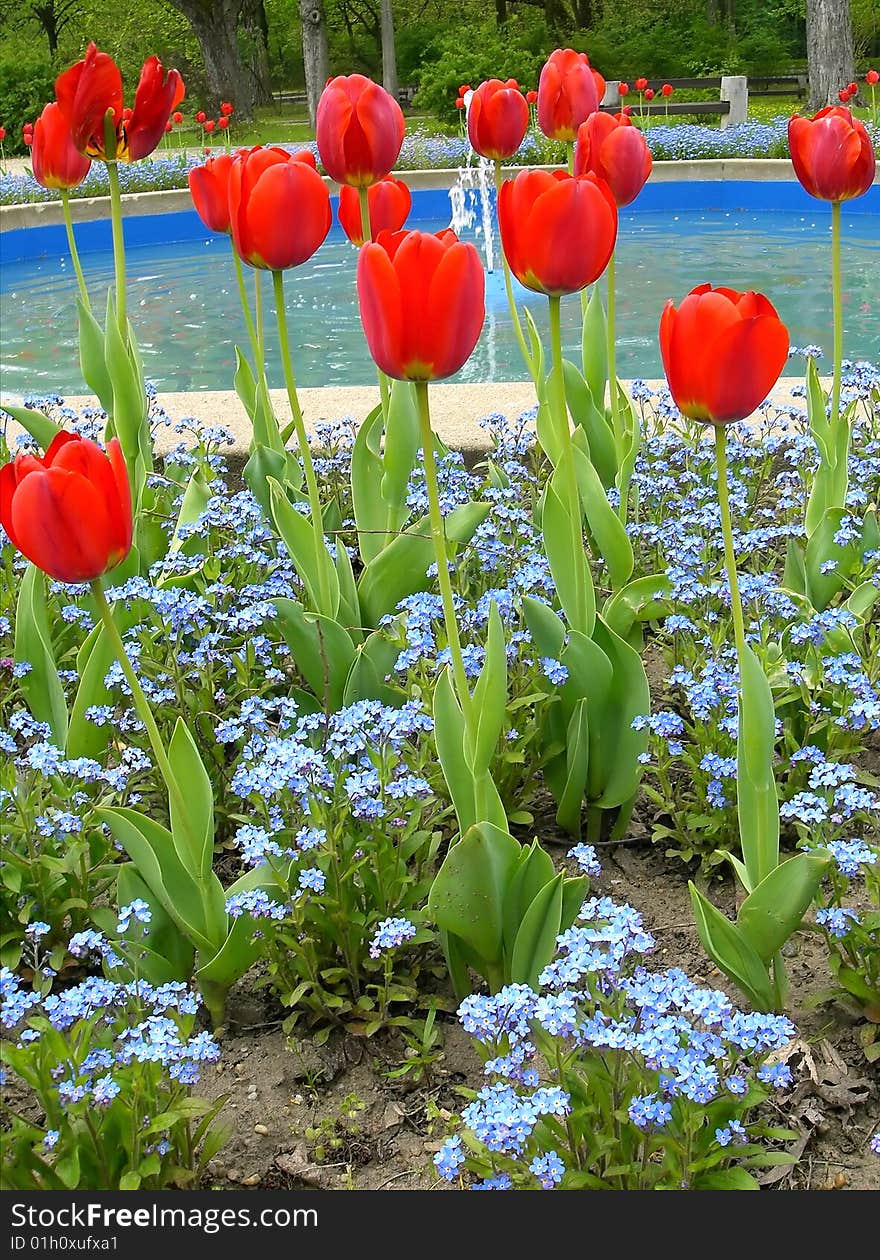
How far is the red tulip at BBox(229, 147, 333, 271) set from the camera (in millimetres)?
1963

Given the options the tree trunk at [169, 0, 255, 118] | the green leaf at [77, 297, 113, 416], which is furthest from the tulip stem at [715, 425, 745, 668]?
the tree trunk at [169, 0, 255, 118]

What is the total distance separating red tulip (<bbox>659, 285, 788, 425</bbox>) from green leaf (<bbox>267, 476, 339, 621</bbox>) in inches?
39.9

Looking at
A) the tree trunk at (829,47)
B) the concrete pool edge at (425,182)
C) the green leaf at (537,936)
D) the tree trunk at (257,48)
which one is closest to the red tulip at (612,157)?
the green leaf at (537,936)

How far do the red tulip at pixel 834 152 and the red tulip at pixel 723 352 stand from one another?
107 centimetres

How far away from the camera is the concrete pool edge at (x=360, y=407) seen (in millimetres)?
3645

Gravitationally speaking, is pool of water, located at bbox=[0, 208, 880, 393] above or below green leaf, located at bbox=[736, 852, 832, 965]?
above

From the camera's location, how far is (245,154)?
2088 mm

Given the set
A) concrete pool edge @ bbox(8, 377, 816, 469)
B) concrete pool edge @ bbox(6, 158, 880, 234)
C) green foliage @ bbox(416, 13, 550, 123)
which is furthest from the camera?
green foliage @ bbox(416, 13, 550, 123)

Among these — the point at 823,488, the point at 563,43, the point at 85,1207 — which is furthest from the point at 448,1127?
the point at 563,43

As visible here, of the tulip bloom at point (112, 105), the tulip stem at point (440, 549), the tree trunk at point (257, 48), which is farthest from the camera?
the tree trunk at point (257, 48)

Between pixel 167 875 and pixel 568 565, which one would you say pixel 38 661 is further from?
pixel 568 565

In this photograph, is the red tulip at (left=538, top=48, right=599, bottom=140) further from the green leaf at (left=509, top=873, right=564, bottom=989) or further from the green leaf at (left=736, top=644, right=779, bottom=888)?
the green leaf at (left=509, top=873, right=564, bottom=989)

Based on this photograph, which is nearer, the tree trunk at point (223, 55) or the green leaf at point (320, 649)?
the green leaf at point (320, 649)

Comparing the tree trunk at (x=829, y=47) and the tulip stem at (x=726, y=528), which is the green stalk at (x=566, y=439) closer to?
the tulip stem at (x=726, y=528)
